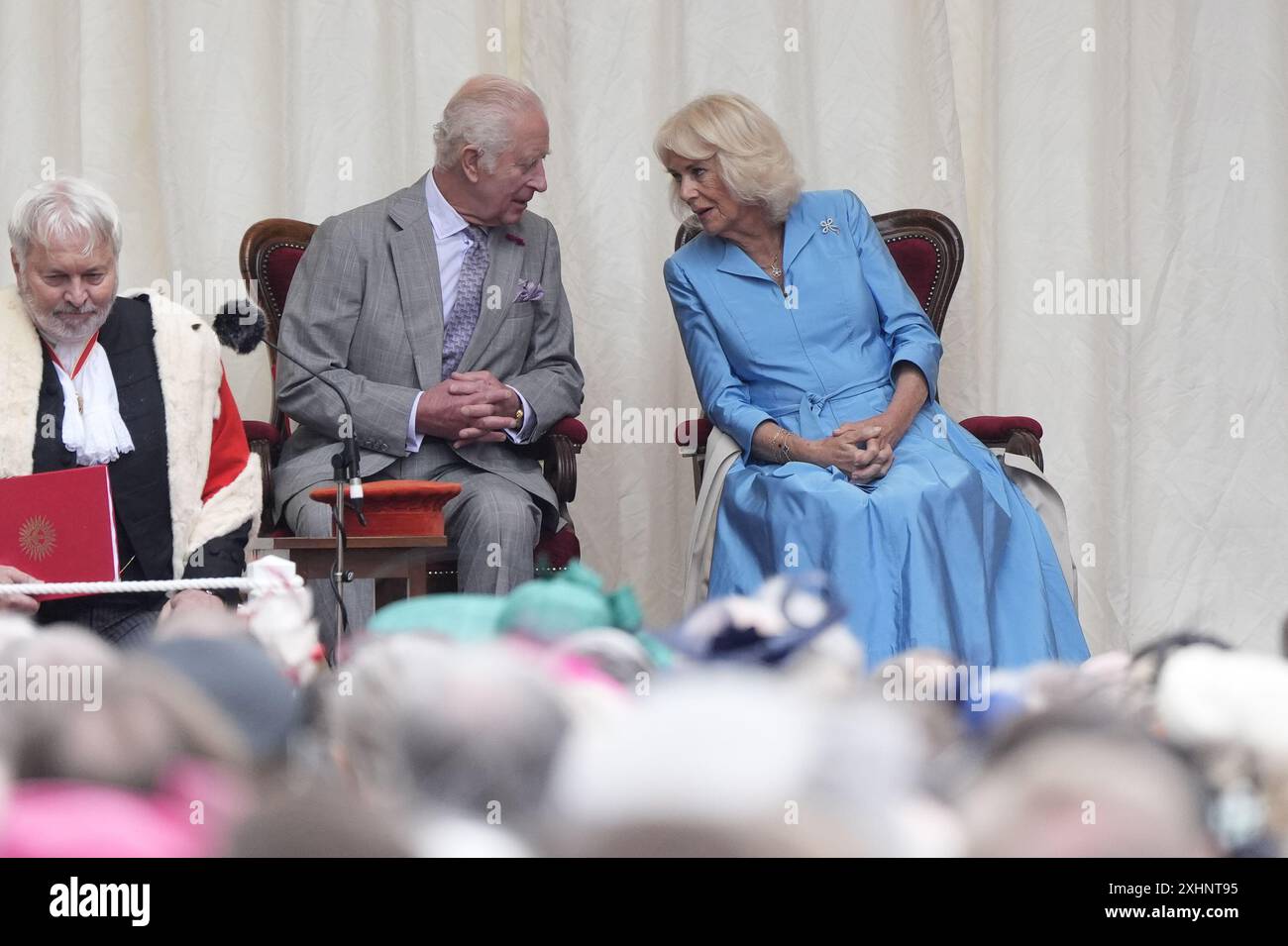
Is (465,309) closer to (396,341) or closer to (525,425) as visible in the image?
(396,341)

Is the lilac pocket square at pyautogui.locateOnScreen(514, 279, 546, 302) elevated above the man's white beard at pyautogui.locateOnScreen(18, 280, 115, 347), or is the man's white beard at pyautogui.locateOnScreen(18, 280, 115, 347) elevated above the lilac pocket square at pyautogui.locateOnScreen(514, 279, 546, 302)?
the lilac pocket square at pyautogui.locateOnScreen(514, 279, 546, 302)

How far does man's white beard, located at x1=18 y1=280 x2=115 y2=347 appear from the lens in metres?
2.29

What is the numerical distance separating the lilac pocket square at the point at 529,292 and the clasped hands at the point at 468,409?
0.27 m

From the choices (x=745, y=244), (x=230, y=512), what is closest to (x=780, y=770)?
(x=230, y=512)

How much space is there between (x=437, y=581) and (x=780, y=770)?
2314 mm

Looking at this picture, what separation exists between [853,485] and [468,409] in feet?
2.63

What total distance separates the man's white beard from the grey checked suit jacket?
1.86 ft

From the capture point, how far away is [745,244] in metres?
3.08

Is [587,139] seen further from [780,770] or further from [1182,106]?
[780,770]

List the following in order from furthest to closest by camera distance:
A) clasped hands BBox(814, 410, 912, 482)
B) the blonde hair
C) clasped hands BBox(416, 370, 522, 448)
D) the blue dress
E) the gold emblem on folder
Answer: the blonde hair → clasped hands BBox(416, 370, 522, 448) → clasped hands BBox(814, 410, 912, 482) → the blue dress → the gold emblem on folder

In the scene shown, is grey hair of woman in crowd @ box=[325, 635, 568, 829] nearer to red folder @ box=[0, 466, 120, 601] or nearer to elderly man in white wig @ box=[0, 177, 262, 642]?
red folder @ box=[0, 466, 120, 601]

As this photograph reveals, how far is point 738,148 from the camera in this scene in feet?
9.71

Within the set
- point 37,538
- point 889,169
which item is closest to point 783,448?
point 889,169

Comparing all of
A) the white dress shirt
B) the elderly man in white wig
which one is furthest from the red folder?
the white dress shirt
